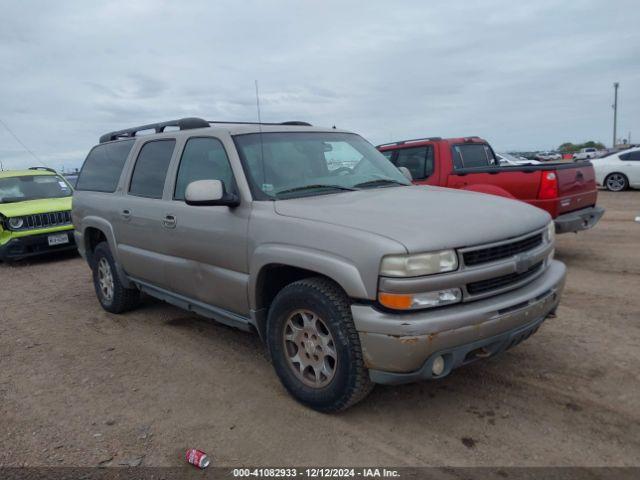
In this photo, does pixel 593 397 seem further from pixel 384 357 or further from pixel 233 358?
pixel 233 358

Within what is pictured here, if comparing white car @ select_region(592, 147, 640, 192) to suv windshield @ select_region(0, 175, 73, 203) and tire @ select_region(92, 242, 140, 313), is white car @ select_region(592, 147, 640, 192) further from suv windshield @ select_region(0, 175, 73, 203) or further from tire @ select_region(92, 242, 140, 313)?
tire @ select_region(92, 242, 140, 313)

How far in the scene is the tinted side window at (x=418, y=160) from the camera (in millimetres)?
8070

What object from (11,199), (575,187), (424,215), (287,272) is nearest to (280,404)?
(287,272)

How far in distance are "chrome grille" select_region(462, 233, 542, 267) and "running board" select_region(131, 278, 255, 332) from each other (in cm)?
168

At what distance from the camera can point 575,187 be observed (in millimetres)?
7012

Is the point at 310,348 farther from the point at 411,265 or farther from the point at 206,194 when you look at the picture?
the point at 206,194

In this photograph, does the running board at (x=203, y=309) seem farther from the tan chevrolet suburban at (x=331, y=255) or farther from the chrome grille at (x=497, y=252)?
the chrome grille at (x=497, y=252)

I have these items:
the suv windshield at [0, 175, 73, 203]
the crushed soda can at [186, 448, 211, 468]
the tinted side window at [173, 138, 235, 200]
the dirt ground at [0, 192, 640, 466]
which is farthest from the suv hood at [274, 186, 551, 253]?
the suv windshield at [0, 175, 73, 203]

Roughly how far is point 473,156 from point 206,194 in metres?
5.91

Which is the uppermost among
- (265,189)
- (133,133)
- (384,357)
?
(133,133)

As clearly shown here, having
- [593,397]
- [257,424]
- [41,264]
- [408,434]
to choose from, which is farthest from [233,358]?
[41,264]

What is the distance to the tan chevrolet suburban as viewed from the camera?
9.51 ft

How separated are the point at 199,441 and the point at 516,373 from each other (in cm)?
227

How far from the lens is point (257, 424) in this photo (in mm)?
3371
